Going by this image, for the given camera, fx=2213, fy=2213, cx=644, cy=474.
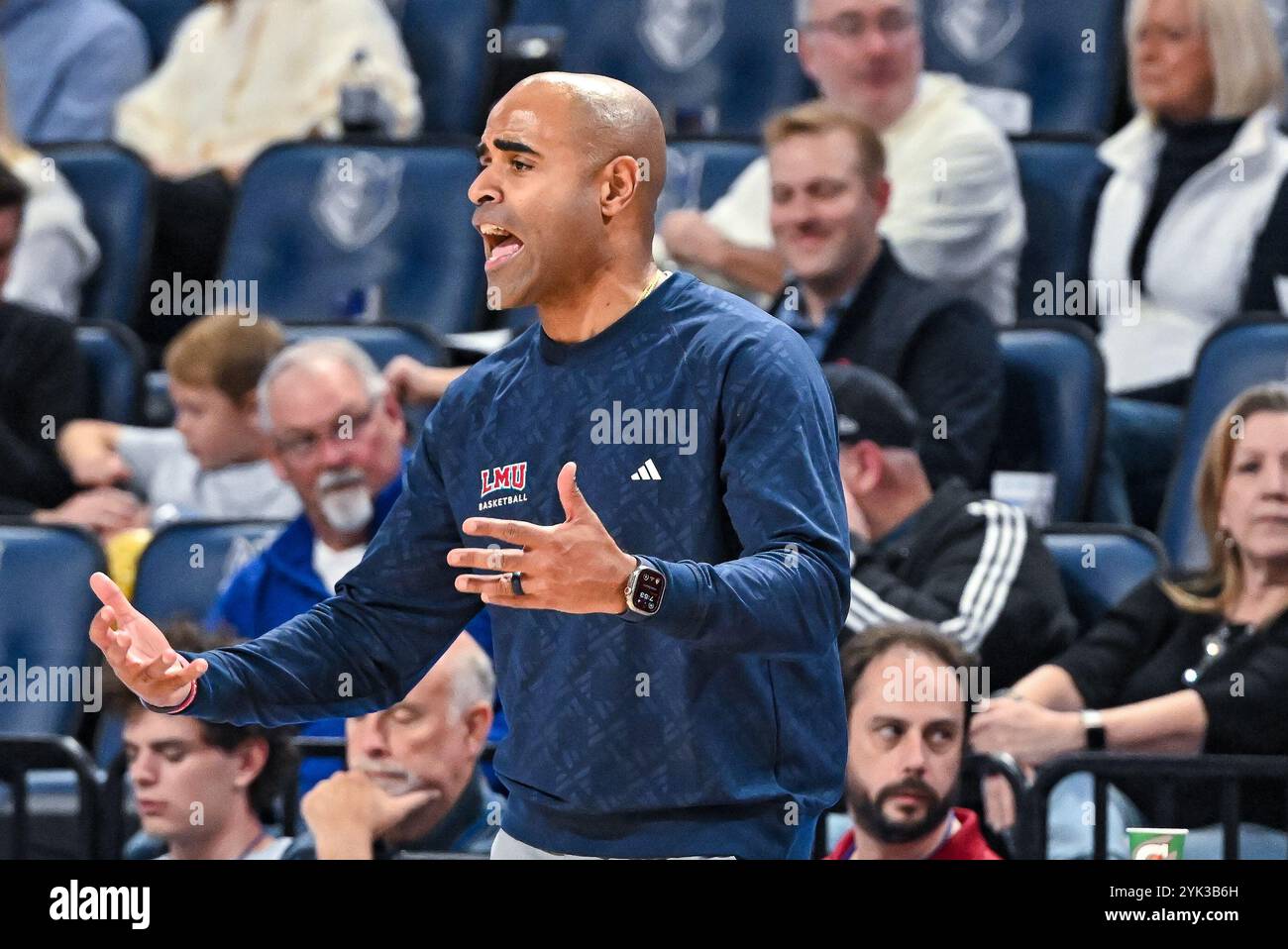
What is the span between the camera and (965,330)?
11.3 feet

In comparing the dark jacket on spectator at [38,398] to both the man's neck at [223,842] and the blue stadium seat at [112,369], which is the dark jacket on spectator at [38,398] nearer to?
the blue stadium seat at [112,369]

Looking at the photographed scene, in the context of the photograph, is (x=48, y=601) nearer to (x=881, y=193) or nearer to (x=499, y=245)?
(x=881, y=193)

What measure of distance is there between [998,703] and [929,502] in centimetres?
40

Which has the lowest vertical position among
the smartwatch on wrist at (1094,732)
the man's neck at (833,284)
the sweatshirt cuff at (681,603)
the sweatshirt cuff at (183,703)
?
the smartwatch on wrist at (1094,732)

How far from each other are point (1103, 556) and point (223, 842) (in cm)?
132

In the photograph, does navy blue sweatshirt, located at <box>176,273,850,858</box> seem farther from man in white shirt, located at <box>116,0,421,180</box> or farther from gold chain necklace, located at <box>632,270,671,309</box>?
man in white shirt, located at <box>116,0,421,180</box>

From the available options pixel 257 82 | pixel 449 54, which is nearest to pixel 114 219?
pixel 257 82

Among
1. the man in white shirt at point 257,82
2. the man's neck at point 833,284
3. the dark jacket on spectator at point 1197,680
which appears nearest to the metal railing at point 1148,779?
the dark jacket on spectator at point 1197,680

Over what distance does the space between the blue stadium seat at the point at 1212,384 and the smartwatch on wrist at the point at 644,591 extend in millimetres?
1903

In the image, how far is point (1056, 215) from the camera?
3941 mm

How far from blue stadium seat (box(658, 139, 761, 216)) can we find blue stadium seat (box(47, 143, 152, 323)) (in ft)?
3.44

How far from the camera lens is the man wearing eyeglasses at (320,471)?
10.8ft
